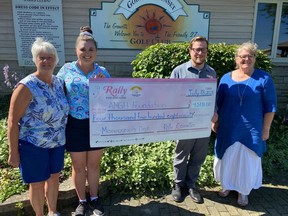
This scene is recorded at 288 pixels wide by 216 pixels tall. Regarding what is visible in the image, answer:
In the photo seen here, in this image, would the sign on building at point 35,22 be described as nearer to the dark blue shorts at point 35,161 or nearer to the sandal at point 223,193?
the dark blue shorts at point 35,161

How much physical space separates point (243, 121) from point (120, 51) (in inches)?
146

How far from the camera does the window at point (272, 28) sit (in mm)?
6516

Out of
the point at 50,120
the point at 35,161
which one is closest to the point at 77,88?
the point at 50,120

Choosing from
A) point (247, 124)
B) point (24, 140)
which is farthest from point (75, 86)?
point (247, 124)

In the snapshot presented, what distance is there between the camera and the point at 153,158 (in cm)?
398

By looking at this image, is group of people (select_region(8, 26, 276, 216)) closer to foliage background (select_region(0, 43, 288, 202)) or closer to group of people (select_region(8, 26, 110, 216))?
group of people (select_region(8, 26, 110, 216))

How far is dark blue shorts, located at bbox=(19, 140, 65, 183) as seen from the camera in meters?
2.38

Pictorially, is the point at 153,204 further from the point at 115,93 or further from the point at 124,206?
the point at 115,93

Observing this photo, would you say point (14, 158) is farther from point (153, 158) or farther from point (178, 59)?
point (178, 59)

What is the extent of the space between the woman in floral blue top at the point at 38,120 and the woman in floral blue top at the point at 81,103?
0.10 meters

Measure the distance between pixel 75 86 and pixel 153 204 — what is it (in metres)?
1.68

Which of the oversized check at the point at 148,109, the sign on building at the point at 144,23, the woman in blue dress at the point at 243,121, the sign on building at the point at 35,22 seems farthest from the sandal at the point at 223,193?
the sign on building at the point at 35,22

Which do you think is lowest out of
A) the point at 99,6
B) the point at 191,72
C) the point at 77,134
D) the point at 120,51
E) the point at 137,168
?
the point at 137,168

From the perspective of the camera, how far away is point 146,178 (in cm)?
360
